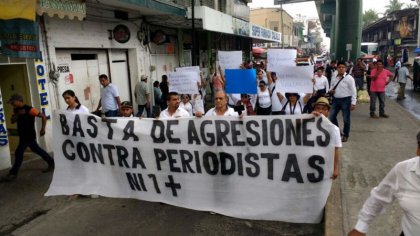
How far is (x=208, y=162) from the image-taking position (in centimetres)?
419

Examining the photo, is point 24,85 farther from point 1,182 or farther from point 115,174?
point 115,174

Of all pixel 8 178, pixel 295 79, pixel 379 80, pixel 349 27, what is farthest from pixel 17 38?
pixel 349 27

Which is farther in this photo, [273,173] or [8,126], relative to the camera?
[8,126]

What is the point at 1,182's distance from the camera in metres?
6.44

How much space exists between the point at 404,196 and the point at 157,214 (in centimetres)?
350

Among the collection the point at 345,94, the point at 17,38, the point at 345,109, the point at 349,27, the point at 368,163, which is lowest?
the point at 368,163

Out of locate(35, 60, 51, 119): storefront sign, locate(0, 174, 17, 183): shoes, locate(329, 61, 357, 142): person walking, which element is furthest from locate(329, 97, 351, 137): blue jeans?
locate(0, 174, 17, 183): shoes

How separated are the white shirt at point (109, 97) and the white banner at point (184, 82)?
141 cm

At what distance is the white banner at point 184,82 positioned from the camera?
8039 millimetres

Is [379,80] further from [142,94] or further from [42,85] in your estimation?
[42,85]

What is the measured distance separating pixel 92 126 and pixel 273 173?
231 centimetres

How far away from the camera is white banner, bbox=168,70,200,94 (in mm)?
8039

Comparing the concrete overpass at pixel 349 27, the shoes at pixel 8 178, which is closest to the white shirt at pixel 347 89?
the shoes at pixel 8 178

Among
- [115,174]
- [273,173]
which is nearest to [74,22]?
[115,174]
